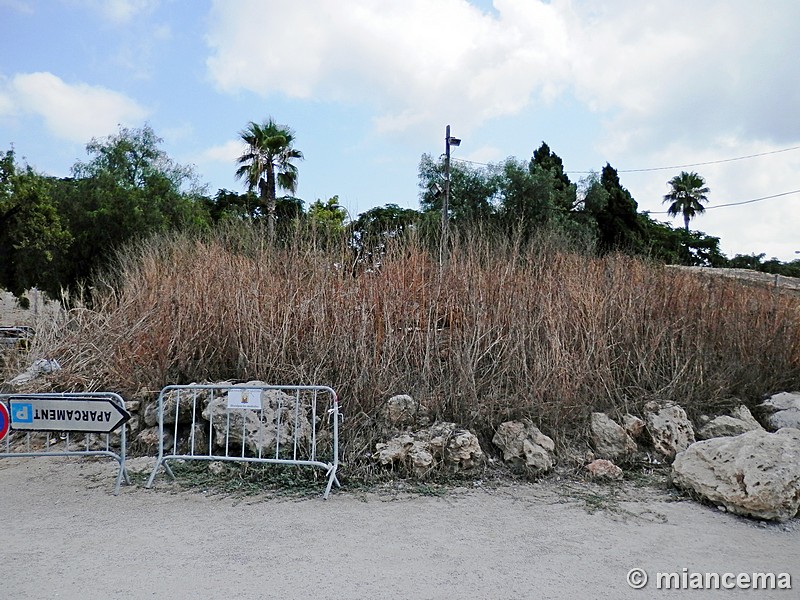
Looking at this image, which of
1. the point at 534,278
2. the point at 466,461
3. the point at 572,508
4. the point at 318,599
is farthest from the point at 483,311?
the point at 318,599

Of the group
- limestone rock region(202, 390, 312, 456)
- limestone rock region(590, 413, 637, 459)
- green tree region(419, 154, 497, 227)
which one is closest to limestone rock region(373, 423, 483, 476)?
limestone rock region(202, 390, 312, 456)

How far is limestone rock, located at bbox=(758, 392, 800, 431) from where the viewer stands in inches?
302

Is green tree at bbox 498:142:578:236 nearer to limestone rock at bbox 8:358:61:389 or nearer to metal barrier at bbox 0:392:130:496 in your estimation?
limestone rock at bbox 8:358:61:389

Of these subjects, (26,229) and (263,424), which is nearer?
(263,424)

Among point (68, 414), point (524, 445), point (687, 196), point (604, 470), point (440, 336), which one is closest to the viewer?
point (68, 414)

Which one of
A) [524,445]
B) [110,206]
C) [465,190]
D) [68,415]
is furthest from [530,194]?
[68,415]

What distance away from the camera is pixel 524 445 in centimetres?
629

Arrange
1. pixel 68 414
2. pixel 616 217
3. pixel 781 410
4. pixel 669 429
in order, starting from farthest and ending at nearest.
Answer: pixel 616 217
pixel 781 410
pixel 669 429
pixel 68 414

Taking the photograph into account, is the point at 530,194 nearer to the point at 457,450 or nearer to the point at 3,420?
the point at 457,450

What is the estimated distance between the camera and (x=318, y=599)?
3.60 metres

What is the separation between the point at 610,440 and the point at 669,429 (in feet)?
2.30

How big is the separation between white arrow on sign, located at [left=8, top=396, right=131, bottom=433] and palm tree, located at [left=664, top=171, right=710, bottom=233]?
5000 cm

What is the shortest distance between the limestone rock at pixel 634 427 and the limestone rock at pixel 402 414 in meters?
2.19

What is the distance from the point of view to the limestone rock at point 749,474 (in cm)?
501
